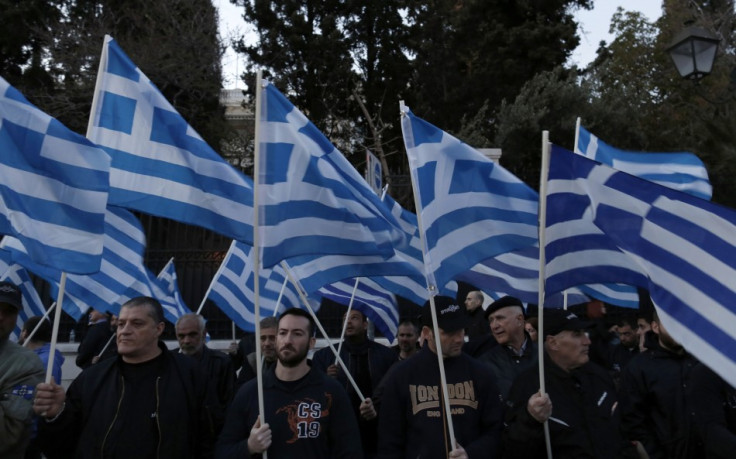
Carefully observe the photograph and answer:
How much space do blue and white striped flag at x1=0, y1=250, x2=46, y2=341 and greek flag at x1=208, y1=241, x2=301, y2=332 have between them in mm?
2151

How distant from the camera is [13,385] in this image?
4.51 metres

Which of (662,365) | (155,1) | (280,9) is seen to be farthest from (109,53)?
(280,9)

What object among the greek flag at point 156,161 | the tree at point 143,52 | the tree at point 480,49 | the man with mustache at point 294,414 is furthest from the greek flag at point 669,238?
the tree at point 480,49

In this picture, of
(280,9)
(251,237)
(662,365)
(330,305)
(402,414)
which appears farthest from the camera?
(280,9)

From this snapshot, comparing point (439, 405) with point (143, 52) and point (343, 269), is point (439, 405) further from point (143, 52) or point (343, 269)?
point (143, 52)

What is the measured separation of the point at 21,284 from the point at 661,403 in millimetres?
7167

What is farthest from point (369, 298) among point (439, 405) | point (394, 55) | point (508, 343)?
point (394, 55)

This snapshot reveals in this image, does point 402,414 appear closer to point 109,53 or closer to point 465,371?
point 465,371

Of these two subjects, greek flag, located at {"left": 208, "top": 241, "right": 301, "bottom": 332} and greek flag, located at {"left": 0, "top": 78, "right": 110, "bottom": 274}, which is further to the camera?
greek flag, located at {"left": 208, "top": 241, "right": 301, "bottom": 332}

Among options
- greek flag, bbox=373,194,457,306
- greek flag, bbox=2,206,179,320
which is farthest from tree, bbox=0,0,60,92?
greek flag, bbox=373,194,457,306

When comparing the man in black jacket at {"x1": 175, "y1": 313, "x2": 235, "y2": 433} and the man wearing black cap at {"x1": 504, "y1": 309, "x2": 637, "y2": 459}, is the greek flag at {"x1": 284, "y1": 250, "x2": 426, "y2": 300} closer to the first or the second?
the man in black jacket at {"x1": 175, "y1": 313, "x2": 235, "y2": 433}

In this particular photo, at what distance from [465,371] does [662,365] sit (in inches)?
57.1

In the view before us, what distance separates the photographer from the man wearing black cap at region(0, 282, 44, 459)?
4414 millimetres

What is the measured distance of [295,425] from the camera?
4.63 metres
